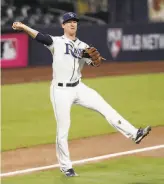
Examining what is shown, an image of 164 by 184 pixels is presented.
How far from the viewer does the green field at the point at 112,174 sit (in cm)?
802

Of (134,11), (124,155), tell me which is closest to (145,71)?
(134,11)

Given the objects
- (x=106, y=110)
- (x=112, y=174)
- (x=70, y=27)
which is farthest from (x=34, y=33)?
(x=112, y=174)

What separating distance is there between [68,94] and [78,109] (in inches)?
280

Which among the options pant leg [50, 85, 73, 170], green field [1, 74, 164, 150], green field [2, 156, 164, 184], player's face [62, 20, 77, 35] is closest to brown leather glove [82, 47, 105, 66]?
player's face [62, 20, 77, 35]

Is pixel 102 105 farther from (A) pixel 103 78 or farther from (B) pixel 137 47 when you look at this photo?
(B) pixel 137 47

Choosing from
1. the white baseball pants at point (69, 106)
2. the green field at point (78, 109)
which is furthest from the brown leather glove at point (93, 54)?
the green field at point (78, 109)

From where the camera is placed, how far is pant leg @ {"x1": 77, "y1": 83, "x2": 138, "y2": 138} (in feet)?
26.5

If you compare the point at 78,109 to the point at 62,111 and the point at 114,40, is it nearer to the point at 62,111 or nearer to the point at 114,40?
the point at 62,111

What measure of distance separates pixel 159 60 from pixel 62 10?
7743mm

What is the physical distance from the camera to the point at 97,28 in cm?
2550

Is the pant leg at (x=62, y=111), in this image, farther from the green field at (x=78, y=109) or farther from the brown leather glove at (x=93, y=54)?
the green field at (x=78, y=109)

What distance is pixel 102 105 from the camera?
818cm

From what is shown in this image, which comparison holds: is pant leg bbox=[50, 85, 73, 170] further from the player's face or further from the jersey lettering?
the player's face

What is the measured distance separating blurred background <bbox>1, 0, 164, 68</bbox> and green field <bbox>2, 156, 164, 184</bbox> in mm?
14772
